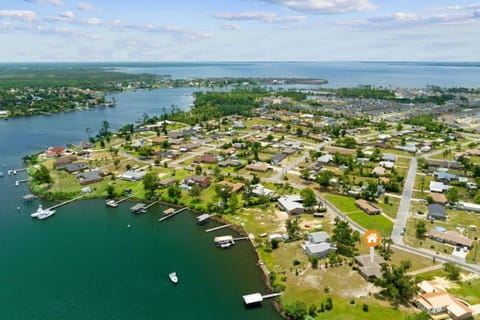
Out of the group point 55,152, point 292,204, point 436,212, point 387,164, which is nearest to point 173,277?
point 292,204

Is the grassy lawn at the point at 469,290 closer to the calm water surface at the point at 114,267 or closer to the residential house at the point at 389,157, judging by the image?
the calm water surface at the point at 114,267

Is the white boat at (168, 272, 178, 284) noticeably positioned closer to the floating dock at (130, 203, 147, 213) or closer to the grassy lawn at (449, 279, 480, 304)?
the floating dock at (130, 203, 147, 213)

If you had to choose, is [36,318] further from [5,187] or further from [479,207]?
[479,207]

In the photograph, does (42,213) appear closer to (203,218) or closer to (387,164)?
(203,218)

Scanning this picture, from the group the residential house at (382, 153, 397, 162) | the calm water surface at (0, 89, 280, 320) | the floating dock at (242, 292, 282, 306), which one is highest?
the residential house at (382, 153, 397, 162)

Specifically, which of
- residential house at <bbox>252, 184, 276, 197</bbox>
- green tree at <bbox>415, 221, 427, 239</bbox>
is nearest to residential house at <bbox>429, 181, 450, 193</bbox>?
green tree at <bbox>415, 221, 427, 239</bbox>
